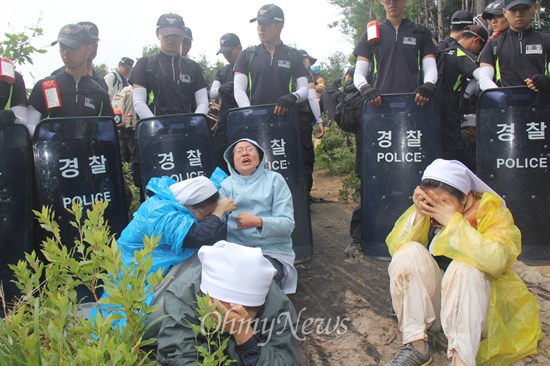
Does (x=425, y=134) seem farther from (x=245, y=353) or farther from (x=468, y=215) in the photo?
(x=245, y=353)

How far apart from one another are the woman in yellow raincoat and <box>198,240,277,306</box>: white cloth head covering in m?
0.83

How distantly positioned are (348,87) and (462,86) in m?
1.12

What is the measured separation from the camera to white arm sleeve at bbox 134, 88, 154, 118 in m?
4.32

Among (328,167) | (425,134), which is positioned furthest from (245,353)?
(328,167)

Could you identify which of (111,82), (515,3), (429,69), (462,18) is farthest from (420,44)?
(111,82)

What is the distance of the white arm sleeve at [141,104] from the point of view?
432 cm

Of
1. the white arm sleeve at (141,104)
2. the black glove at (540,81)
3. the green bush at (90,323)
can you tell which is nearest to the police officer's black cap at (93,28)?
the white arm sleeve at (141,104)

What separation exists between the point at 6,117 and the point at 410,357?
2.90 m

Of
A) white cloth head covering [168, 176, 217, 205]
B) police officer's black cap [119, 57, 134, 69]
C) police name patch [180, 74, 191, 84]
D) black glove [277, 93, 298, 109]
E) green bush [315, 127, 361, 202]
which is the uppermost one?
police officer's black cap [119, 57, 134, 69]

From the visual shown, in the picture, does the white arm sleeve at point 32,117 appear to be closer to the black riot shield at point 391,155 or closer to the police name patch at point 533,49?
the black riot shield at point 391,155

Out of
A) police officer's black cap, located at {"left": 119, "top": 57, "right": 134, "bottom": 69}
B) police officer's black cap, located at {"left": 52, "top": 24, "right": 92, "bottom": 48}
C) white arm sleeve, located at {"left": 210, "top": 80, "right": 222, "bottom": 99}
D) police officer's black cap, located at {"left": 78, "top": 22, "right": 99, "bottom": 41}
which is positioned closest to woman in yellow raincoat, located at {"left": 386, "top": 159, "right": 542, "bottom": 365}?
police officer's black cap, located at {"left": 52, "top": 24, "right": 92, "bottom": 48}

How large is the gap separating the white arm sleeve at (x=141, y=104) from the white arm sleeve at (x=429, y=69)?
226cm

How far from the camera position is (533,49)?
168 inches

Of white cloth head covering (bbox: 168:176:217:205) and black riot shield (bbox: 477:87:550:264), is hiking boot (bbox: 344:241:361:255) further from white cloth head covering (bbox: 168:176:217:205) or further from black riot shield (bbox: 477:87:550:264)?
white cloth head covering (bbox: 168:176:217:205)
